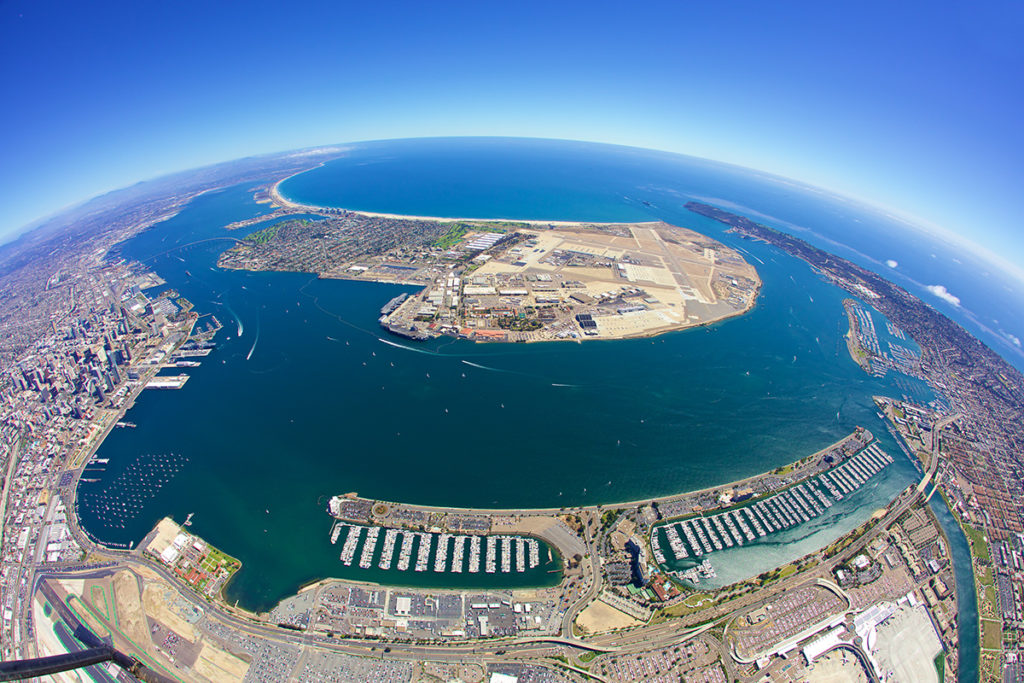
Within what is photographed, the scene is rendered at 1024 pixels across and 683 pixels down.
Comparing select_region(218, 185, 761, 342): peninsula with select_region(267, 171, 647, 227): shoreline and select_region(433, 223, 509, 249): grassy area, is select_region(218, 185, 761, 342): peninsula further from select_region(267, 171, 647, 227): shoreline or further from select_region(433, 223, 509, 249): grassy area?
select_region(267, 171, 647, 227): shoreline

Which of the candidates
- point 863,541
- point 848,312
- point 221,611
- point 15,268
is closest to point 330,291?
point 221,611

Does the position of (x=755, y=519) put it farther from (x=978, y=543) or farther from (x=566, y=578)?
(x=978, y=543)

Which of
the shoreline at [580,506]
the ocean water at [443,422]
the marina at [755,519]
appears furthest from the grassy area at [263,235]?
the marina at [755,519]

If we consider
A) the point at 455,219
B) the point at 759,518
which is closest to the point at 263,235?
the point at 455,219

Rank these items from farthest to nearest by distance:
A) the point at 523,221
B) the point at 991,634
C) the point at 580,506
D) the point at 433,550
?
the point at 523,221, the point at 580,506, the point at 433,550, the point at 991,634

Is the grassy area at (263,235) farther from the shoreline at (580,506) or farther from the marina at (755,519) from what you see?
the marina at (755,519)

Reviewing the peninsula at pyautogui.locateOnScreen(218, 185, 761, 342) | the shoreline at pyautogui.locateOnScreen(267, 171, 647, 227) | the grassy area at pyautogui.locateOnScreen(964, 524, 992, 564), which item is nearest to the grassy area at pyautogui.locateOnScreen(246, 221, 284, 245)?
the peninsula at pyautogui.locateOnScreen(218, 185, 761, 342)
